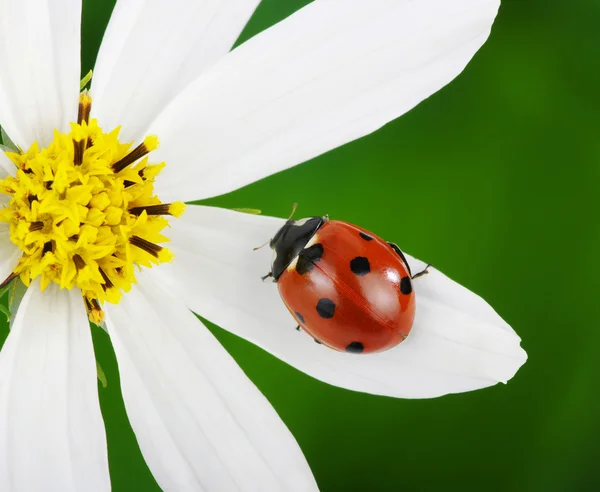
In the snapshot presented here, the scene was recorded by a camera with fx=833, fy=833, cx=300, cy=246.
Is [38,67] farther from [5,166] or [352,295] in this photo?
[352,295]

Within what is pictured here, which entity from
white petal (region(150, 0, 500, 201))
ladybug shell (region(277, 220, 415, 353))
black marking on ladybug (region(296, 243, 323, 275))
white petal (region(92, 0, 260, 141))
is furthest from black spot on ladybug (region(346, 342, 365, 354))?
white petal (region(92, 0, 260, 141))

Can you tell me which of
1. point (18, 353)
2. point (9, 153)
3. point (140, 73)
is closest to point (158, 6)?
point (140, 73)

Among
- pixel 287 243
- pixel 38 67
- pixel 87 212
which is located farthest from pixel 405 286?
pixel 38 67

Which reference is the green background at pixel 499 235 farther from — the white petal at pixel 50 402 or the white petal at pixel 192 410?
the white petal at pixel 50 402

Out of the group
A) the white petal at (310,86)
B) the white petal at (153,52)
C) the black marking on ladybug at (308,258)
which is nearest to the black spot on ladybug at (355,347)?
the black marking on ladybug at (308,258)

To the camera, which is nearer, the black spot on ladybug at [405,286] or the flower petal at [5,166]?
the flower petal at [5,166]

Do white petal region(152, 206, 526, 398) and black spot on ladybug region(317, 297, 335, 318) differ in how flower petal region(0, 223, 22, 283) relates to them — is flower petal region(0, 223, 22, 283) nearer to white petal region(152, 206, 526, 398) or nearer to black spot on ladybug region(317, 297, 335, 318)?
white petal region(152, 206, 526, 398)
